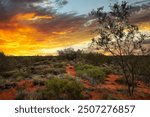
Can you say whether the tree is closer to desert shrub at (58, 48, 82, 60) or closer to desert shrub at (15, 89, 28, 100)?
desert shrub at (15, 89, 28, 100)

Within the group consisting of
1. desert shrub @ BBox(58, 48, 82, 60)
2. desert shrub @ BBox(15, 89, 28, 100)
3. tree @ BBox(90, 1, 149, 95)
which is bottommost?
desert shrub @ BBox(15, 89, 28, 100)

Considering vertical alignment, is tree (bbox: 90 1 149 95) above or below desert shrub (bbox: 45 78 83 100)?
above

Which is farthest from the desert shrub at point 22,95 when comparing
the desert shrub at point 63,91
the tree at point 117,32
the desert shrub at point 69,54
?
the desert shrub at point 69,54

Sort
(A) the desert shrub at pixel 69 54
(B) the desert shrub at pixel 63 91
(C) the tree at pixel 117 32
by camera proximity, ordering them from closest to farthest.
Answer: (B) the desert shrub at pixel 63 91 < (C) the tree at pixel 117 32 < (A) the desert shrub at pixel 69 54

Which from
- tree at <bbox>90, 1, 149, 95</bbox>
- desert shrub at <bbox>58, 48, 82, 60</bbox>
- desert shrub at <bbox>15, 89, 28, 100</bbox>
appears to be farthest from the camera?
desert shrub at <bbox>58, 48, 82, 60</bbox>

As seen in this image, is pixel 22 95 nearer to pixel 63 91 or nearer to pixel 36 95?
pixel 36 95

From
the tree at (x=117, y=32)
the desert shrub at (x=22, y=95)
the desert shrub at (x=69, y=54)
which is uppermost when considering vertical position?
the tree at (x=117, y=32)

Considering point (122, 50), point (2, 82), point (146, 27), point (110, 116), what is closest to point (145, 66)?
point (146, 27)

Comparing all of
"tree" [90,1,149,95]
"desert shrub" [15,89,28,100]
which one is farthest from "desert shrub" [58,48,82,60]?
"desert shrub" [15,89,28,100]

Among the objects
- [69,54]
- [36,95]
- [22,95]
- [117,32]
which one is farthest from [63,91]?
[69,54]

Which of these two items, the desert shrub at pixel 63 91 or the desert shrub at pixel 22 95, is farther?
the desert shrub at pixel 22 95

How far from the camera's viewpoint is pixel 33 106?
9.95m

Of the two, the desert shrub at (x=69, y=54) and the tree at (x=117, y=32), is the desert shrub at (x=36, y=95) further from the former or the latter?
the desert shrub at (x=69, y=54)

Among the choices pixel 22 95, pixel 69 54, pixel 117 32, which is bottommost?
pixel 22 95
